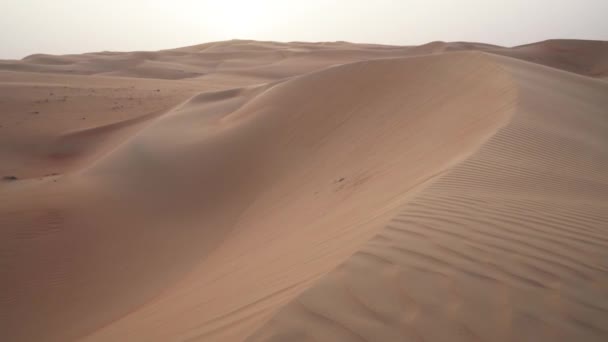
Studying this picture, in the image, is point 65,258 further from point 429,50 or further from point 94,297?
point 429,50

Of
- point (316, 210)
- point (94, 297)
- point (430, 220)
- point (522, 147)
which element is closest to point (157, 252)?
point (94, 297)

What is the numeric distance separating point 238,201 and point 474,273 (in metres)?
5.30

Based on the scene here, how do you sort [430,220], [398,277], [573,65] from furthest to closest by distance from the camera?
1. [573,65]
2. [430,220]
3. [398,277]

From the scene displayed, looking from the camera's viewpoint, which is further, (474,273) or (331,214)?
(331,214)

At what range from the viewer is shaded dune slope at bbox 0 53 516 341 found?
10.5 ft

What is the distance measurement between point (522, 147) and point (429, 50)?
1512 inches

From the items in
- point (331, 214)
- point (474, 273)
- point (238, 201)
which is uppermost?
point (474, 273)

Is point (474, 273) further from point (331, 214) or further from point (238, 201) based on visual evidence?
point (238, 201)

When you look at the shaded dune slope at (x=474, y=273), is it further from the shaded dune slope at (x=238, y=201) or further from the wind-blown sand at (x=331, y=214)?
the shaded dune slope at (x=238, y=201)

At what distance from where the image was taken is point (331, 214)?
417 cm

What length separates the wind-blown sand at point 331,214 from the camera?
202 cm

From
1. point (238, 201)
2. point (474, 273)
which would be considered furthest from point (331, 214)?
point (238, 201)

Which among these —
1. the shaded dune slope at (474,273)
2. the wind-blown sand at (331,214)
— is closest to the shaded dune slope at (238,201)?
the wind-blown sand at (331,214)

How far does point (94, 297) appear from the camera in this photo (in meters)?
4.84
